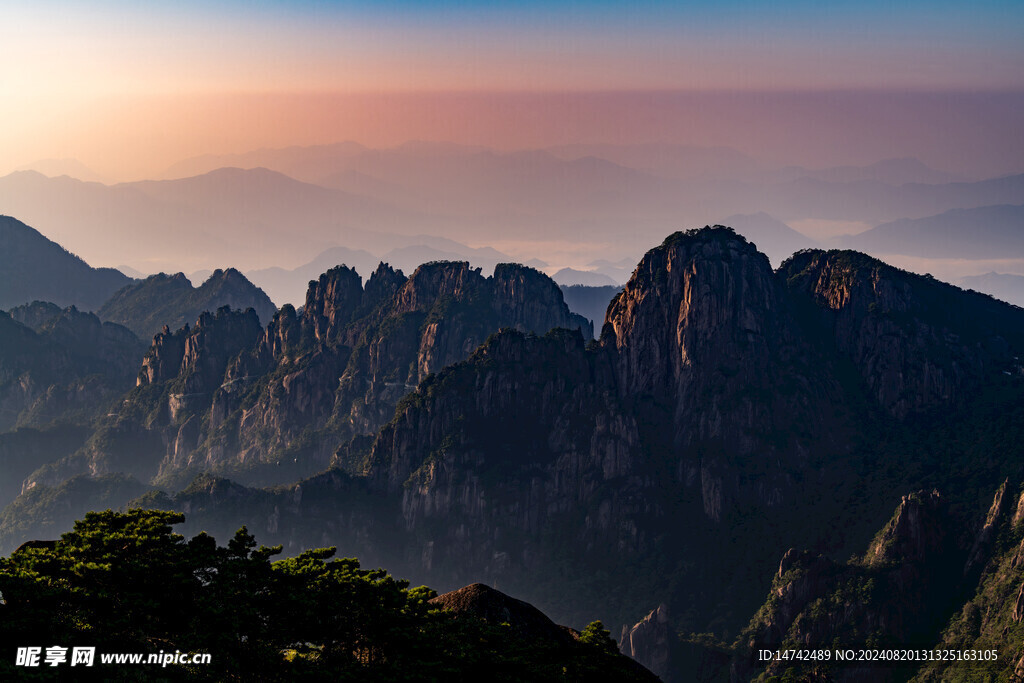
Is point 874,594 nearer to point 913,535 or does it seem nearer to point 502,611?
point 913,535

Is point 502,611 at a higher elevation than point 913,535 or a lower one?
lower

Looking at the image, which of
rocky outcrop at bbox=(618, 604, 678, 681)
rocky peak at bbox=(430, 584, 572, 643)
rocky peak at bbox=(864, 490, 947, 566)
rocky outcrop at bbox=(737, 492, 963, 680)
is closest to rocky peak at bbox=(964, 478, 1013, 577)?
rocky outcrop at bbox=(737, 492, 963, 680)

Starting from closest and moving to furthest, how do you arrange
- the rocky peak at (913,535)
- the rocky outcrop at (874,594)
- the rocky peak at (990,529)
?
the rocky outcrop at (874,594) → the rocky peak at (990,529) → the rocky peak at (913,535)

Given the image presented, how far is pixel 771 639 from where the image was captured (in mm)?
173250

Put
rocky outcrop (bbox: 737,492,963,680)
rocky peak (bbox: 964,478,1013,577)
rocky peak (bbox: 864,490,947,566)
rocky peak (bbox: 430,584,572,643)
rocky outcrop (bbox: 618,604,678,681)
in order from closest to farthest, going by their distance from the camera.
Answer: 1. rocky peak (bbox: 430,584,572,643)
2. rocky outcrop (bbox: 737,492,963,680)
3. rocky peak (bbox: 964,478,1013,577)
4. rocky peak (bbox: 864,490,947,566)
5. rocky outcrop (bbox: 618,604,678,681)

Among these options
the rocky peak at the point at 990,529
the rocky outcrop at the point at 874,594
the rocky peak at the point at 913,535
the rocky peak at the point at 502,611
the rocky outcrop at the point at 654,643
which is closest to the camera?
the rocky peak at the point at 502,611

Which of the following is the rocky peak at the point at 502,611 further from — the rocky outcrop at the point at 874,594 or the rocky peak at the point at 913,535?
the rocky peak at the point at 913,535

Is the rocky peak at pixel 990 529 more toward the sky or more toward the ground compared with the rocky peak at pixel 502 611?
more toward the sky

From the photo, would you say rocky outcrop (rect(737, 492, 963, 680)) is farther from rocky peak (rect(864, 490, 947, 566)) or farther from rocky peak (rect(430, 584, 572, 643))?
rocky peak (rect(430, 584, 572, 643))

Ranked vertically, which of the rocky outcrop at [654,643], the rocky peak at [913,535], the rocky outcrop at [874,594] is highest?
the rocky peak at [913,535]

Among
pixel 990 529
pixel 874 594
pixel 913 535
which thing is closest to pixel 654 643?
pixel 874 594

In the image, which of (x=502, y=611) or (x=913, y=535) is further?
(x=913, y=535)

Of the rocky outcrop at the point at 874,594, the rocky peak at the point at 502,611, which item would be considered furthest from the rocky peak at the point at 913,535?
the rocky peak at the point at 502,611

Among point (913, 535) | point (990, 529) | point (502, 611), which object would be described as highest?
point (990, 529)
